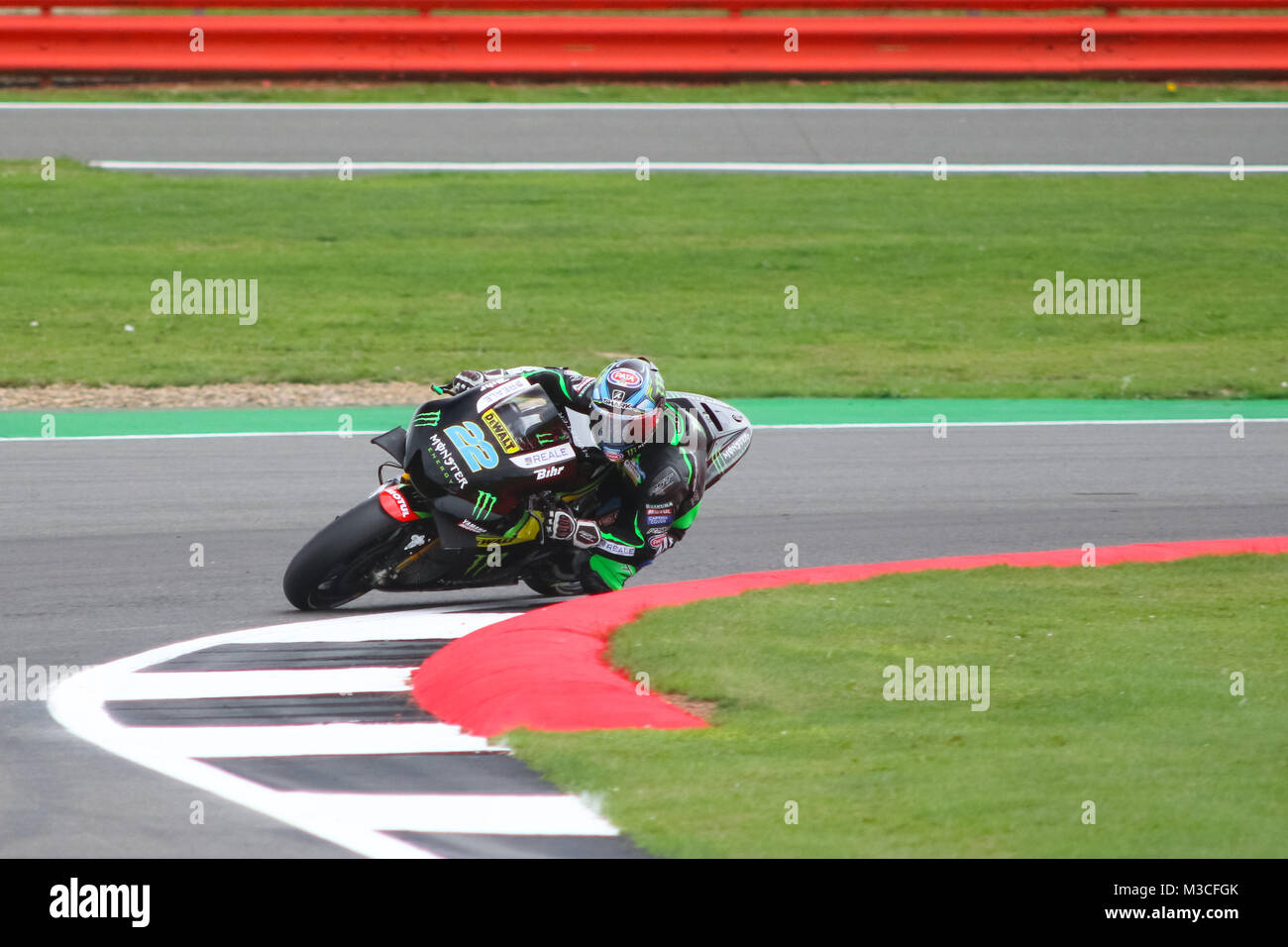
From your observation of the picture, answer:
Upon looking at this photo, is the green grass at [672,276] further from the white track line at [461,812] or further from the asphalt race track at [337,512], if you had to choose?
the white track line at [461,812]

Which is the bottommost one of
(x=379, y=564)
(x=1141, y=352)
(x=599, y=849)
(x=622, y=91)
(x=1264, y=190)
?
(x=599, y=849)

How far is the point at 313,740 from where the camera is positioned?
21.5ft

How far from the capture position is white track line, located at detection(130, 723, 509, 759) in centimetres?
641

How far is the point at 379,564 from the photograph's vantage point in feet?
28.2

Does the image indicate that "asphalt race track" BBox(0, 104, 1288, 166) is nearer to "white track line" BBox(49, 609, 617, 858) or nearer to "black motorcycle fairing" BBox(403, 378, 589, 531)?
"black motorcycle fairing" BBox(403, 378, 589, 531)

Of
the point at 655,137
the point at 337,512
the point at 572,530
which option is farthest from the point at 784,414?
the point at 655,137

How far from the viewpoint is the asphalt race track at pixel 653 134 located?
65.6 feet

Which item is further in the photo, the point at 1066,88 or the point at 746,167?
the point at 1066,88

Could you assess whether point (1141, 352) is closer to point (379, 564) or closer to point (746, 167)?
point (746, 167)

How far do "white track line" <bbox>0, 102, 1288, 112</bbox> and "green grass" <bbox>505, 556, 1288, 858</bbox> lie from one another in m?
13.6

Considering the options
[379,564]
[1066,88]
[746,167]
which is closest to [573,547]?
[379,564]

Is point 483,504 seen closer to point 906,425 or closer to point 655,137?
point 906,425

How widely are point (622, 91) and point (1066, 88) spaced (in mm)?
5868

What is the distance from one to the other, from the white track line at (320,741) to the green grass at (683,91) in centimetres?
1394
